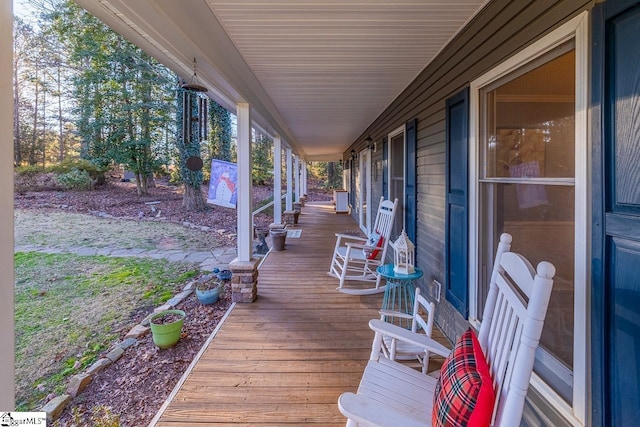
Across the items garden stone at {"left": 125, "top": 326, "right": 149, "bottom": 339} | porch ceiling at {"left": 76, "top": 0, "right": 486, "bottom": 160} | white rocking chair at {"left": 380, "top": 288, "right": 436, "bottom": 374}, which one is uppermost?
porch ceiling at {"left": 76, "top": 0, "right": 486, "bottom": 160}

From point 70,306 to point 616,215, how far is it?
4480 millimetres

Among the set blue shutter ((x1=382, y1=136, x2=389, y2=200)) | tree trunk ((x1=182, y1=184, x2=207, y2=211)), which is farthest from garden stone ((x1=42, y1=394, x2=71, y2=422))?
tree trunk ((x1=182, y1=184, x2=207, y2=211))

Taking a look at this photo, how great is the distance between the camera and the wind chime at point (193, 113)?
7.64 ft

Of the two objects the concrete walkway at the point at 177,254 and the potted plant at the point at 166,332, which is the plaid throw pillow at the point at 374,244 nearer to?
the potted plant at the point at 166,332

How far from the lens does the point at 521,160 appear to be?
1.79 m

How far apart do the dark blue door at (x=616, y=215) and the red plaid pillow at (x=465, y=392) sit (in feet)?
1.33

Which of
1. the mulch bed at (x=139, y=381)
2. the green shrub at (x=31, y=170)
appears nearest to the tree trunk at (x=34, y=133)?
the green shrub at (x=31, y=170)

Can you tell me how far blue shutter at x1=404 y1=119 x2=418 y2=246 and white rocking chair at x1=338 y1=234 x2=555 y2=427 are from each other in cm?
217

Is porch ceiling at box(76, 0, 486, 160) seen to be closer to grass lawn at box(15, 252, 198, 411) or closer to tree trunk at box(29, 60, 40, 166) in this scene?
tree trunk at box(29, 60, 40, 166)

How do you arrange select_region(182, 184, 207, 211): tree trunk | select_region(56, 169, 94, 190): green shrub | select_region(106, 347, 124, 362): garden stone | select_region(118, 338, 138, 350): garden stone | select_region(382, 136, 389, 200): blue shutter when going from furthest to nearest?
1. select_region(182, 184, 207, 211): tree trunk
2. select_region(382, 136, 389, 200): blue shutter
3. select_region(56, 169, 94, 190): green shrub
4. select_region(118, 338, 138, 350): garden stone
5. select_region(106, 347, 124, 362): garden stone

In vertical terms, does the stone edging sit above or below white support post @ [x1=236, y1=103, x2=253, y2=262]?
below

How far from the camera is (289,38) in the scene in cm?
241

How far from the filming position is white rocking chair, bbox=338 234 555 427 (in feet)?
3.04

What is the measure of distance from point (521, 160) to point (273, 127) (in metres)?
4.48
